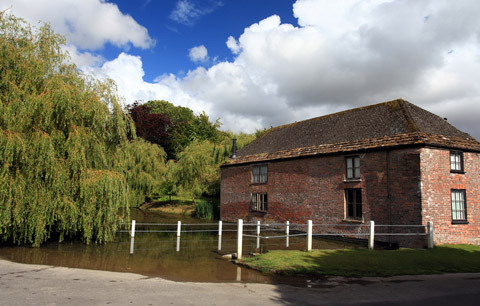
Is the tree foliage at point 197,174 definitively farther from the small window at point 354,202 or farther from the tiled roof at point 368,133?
the small window at point 354,202

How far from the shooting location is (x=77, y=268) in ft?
30.7

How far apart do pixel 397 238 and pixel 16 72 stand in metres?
17.3

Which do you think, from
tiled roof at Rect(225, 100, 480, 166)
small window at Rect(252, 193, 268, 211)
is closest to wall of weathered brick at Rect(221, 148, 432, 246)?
small window at Rect(252, 193, 268, 211)

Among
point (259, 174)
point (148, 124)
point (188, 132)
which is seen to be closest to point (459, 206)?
point (259, 174)

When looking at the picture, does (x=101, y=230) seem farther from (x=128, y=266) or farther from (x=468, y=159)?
(x=468, y=159)

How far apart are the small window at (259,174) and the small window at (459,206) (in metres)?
11.6

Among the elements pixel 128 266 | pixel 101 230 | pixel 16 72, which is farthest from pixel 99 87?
pixel 128 266

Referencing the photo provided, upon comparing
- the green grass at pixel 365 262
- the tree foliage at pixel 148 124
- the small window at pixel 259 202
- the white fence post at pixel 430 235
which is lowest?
the green grass at pixel 365 262

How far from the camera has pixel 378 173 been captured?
16.4 m

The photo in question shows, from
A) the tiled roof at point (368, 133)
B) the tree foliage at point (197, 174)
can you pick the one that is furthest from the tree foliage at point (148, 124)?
the tiled roof at point (368, 133)

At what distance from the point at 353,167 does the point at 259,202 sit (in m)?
8.46

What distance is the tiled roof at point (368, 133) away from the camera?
1606 cm

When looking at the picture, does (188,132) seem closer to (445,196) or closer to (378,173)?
(378,173)

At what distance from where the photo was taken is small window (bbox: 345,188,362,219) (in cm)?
1721
